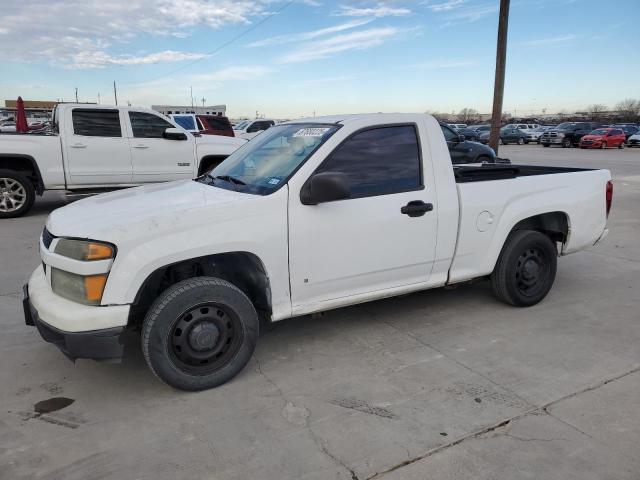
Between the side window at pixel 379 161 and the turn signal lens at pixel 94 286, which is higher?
the side window at pixel 379 161

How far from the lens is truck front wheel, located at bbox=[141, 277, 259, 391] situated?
300cm

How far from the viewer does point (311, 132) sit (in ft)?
12.5

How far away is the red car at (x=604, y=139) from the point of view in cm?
3241

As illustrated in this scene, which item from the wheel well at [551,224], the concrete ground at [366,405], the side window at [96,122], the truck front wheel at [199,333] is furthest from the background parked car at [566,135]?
the truck front wheel at [199,333]

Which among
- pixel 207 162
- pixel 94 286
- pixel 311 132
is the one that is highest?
pixel 311 132

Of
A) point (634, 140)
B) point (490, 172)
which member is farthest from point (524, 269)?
point (634, 140)

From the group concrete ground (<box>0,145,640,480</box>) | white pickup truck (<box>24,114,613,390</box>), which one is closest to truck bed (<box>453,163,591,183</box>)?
white pickup truck (<box>24,114,613,390</box>)

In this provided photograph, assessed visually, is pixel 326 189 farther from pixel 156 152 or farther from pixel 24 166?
pixel 24 166

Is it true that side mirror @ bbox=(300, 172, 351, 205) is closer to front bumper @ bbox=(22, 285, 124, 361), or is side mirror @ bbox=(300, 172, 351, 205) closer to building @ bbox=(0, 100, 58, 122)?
front bumper @ bbox=(22, 285, 124, 361)

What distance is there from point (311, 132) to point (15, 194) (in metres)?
7.19

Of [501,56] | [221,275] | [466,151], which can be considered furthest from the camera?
[466,151]

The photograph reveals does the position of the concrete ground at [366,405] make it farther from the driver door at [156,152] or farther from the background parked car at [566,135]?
the background parked car at [566,135]

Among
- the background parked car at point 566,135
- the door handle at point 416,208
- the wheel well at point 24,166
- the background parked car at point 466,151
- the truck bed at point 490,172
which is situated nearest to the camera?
the door handle at point 416,208

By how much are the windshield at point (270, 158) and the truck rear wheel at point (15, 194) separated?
6.09m
